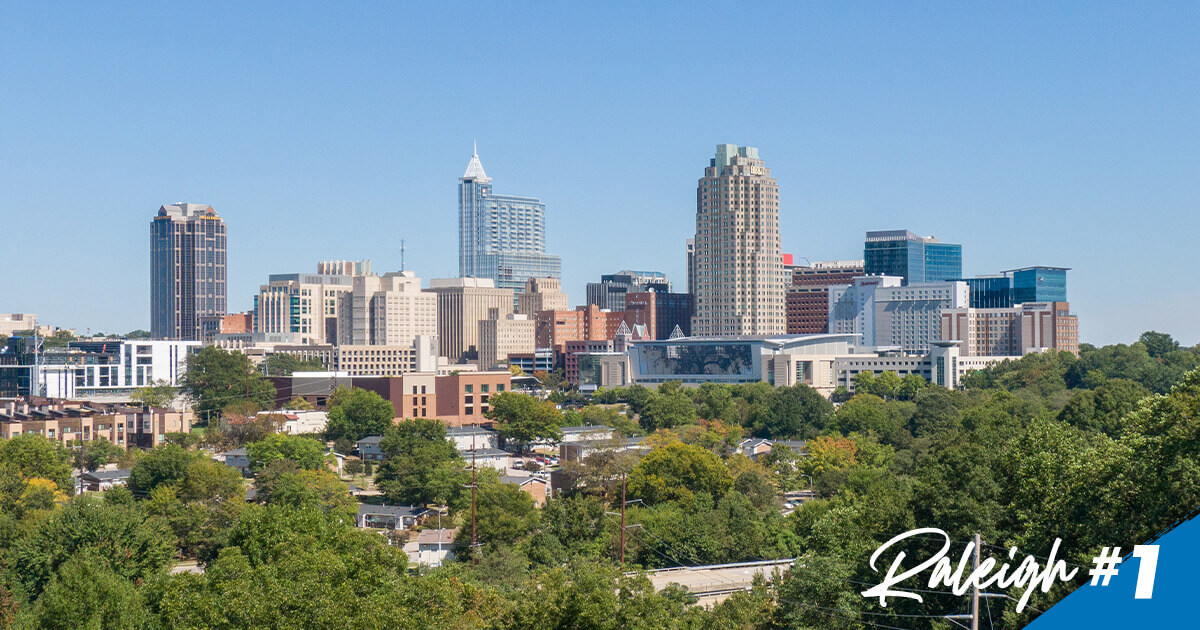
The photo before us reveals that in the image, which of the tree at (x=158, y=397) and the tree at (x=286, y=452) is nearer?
the tree at (x=286, y=452)

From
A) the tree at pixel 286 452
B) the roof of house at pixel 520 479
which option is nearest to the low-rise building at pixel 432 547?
the roof of house at pixel 520 479

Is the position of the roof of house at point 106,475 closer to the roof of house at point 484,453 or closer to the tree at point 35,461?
the tree at point 35,461

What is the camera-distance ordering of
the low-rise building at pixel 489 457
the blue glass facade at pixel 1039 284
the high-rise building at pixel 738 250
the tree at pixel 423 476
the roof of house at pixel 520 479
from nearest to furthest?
the tree at pixel 423 476 → the roof of house at pixel 520 479 → the low-rise building at pixel 489 457 → the high-rise building at pixel 738 250 → the blue glass facade at pixel 1039 284

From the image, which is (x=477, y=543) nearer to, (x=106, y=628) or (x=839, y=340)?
(x=106, y=628)

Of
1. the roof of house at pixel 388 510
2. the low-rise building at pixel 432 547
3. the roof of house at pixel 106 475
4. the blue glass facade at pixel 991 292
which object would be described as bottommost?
the low-rise building at pixel 432 547

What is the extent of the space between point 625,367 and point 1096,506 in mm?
118577

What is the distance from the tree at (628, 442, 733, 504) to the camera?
172 ft

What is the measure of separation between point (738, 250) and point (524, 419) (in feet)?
255

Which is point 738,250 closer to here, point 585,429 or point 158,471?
point 585,429

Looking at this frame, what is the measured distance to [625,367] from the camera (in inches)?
5635

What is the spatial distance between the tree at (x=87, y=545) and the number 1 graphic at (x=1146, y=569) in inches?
1164

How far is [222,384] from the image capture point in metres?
102

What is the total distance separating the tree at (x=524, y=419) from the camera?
8212 centimetres

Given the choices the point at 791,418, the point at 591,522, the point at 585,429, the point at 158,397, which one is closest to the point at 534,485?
the point at 591,522
